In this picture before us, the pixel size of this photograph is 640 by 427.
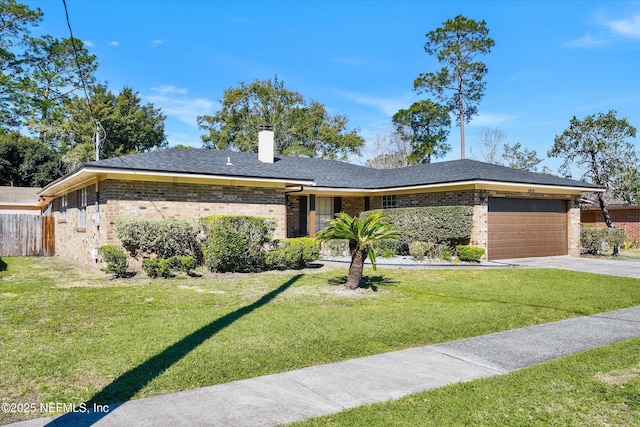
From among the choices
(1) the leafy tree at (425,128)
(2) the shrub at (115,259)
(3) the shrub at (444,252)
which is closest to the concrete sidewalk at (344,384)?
(2) the shrub at (115,259)

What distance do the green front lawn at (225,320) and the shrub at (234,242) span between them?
62 cm

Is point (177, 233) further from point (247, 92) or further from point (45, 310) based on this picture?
point (247, 92)

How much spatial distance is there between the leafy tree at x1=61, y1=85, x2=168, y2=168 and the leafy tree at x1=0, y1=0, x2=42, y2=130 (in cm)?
1107

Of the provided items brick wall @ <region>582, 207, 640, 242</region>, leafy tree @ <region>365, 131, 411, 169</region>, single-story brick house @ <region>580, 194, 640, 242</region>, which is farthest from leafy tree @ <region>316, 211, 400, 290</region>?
leafy tree @ <region>365, 131, 411, 169</region>

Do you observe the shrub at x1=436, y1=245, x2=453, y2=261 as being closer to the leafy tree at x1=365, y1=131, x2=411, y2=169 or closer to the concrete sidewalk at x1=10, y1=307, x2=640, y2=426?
the concrete sidewalk at x1=10, y1=307, x2=640, y2=426

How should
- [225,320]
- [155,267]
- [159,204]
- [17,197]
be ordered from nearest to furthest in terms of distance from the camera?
[225,320]
[155,267]
[159,204]
[17,197]

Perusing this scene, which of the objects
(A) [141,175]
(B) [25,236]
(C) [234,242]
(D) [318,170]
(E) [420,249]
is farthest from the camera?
(D) [318,170]

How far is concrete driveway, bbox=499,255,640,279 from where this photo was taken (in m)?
14.2

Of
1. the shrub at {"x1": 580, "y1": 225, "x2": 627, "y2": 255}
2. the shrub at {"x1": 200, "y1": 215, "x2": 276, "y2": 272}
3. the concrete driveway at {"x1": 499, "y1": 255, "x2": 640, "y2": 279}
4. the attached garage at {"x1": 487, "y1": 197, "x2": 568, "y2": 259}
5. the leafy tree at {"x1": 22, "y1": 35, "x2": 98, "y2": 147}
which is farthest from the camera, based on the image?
the leafy tree at {"x1": 22, "y1": 35, "x2": 98, "y2": 147}

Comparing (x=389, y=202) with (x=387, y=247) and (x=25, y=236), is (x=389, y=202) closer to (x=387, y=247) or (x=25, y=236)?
(x=387, y=247)

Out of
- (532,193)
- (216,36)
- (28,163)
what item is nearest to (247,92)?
(28,163)

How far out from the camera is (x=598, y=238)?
20250 mm

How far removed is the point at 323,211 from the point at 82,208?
1002 centimetres

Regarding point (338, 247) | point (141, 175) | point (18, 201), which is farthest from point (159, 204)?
point (18, 201)
